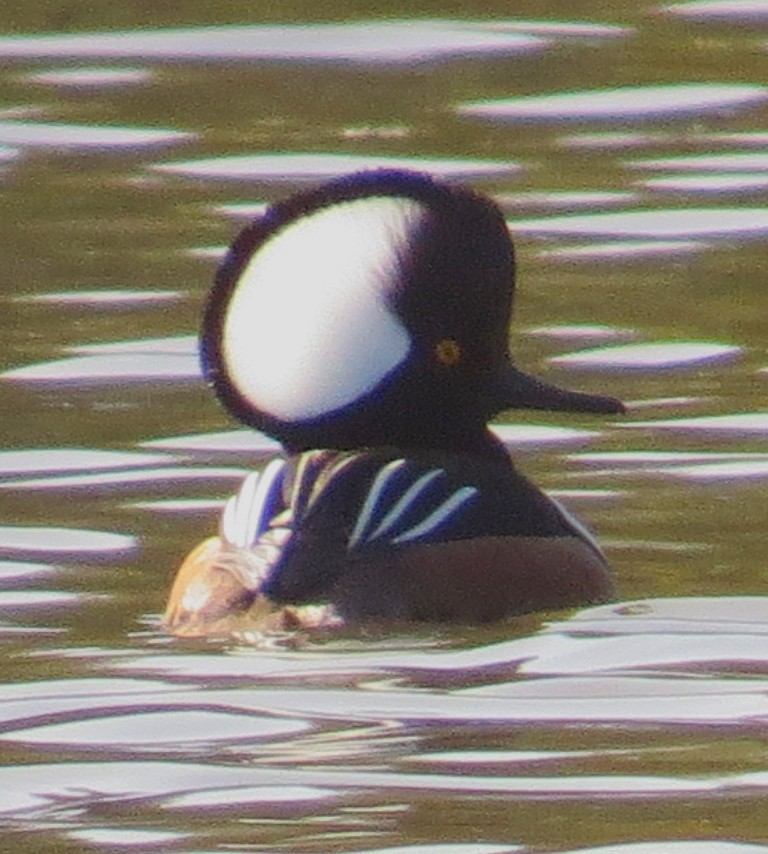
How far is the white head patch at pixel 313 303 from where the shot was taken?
8609mm

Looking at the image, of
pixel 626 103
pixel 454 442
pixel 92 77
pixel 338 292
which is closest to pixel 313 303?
pixel 338 292

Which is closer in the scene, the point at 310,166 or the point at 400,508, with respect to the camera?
the point at 400,508

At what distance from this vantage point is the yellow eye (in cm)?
887

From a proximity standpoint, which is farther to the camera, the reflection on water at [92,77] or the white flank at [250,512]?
the reflection on water at [92,77]

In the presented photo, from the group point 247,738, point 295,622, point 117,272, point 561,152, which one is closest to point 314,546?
point 295,622

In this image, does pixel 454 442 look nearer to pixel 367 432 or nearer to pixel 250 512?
pixel 367 432

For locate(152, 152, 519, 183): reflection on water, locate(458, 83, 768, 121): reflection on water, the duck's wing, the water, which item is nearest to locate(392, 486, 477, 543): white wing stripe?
the duck's wing

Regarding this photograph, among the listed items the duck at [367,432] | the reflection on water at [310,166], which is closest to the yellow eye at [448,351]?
the duck at [367,432]

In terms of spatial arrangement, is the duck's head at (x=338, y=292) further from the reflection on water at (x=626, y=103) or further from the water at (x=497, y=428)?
the reflection on water at (x=626, y=103)

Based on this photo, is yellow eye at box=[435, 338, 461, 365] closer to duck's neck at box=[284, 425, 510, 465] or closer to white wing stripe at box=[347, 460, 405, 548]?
duck's neck at box=[284, 425, 510, 465]

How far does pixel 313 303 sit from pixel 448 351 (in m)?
0.44

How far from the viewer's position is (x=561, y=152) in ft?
45.2

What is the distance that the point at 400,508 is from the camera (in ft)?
27.5

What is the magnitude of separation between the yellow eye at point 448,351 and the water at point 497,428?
2.24 ft
